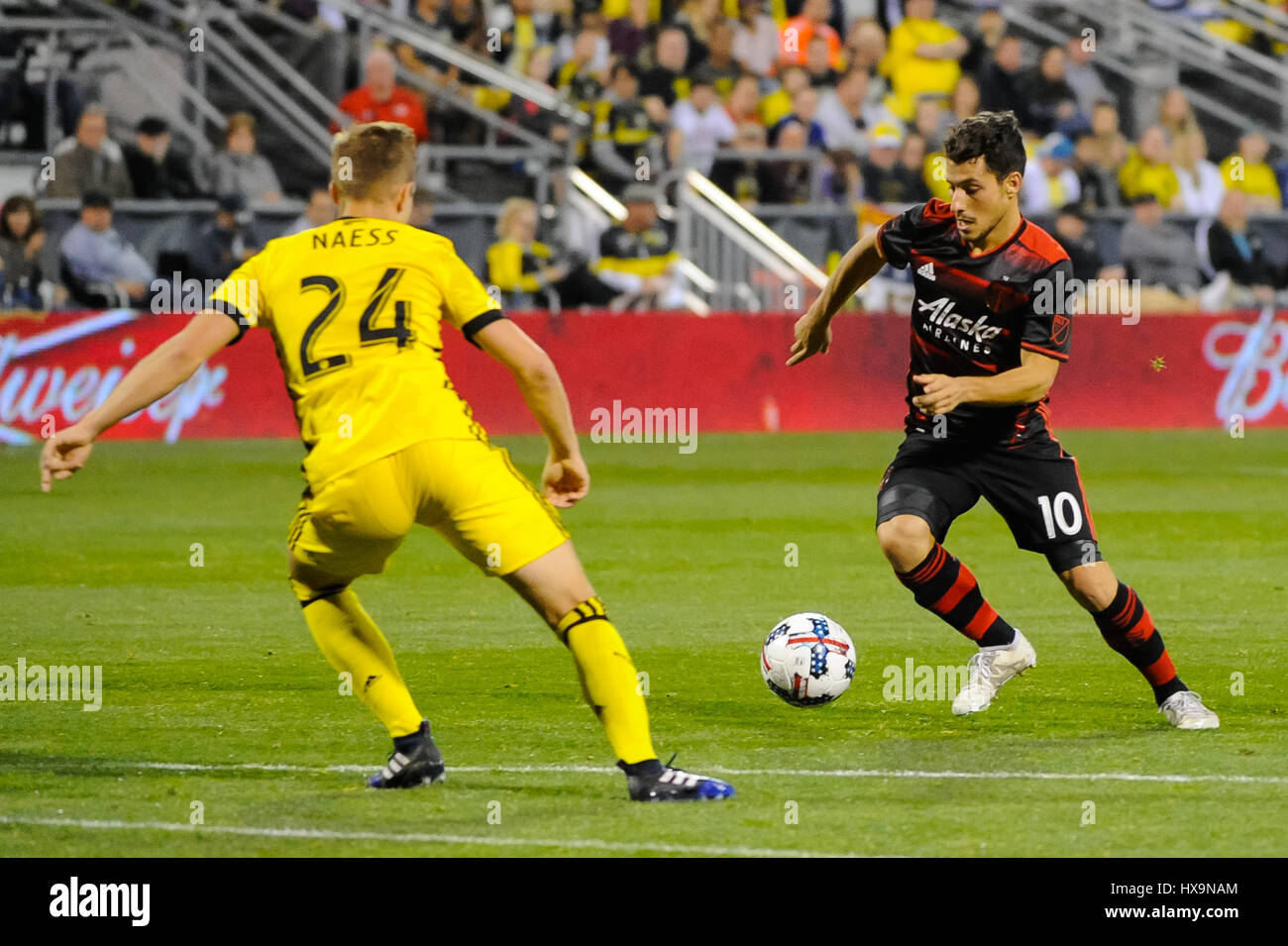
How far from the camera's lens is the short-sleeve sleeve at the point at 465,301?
19.0 feet

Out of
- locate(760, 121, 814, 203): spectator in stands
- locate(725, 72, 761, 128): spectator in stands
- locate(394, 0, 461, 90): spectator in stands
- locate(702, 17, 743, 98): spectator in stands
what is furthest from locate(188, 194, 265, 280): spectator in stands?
locate(702, 17, 743, 98): spectator in stands

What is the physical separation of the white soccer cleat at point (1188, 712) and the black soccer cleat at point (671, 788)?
203cm

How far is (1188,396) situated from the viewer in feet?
64.4

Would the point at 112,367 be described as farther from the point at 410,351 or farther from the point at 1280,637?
the point at 410,351

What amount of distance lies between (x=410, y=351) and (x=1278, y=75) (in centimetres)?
2205

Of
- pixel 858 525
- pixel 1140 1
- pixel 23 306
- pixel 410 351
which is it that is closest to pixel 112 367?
pixel 23 306

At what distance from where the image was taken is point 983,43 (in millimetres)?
23656

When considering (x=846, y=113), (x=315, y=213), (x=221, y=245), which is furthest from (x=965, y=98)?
(x=221, y=245)

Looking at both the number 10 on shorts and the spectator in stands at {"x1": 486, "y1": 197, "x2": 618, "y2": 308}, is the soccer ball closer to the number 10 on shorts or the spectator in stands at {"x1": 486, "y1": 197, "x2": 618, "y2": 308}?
the number 10 on shorts

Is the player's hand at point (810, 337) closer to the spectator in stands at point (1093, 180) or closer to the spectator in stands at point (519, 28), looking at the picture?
the spectator in stands at point (1093, 180)

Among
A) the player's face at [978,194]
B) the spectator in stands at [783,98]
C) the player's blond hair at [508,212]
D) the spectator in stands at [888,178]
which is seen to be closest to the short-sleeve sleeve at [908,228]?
the player's face at [978,194]

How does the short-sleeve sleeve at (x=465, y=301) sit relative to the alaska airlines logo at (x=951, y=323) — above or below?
below

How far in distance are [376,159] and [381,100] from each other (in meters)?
14.8

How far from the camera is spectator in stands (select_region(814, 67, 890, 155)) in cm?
2286
